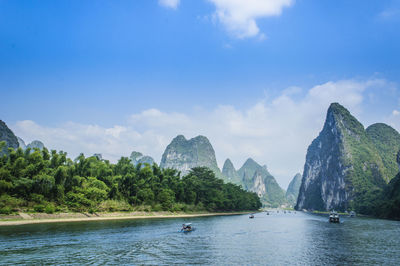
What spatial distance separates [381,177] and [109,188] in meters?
187

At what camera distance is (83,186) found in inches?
2596

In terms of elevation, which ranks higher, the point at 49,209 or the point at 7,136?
the point at 7,136

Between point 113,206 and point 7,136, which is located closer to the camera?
point 113,206

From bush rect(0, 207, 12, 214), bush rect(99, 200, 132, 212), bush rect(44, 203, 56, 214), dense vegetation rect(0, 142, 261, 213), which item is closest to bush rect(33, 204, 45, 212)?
dense vegetation rect(0, 142, 261, 213)

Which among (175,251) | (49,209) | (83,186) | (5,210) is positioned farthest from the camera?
(83,186)

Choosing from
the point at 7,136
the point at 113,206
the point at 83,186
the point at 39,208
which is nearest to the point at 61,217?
the point at 39,208

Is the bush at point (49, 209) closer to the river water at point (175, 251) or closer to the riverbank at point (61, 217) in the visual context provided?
the riverbank at point (61, 217)

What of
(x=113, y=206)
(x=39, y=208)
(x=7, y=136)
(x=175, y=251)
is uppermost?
(x=7, y=136)

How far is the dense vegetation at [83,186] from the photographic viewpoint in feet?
177

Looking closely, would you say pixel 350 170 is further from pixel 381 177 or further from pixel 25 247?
pixel 25 247

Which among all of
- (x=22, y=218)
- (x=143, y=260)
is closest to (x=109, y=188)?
(x=22, y=218)

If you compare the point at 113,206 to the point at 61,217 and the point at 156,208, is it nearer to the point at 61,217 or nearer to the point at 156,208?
the point at 61,217

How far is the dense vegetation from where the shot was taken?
177 ft

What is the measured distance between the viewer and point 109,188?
7306 cm
